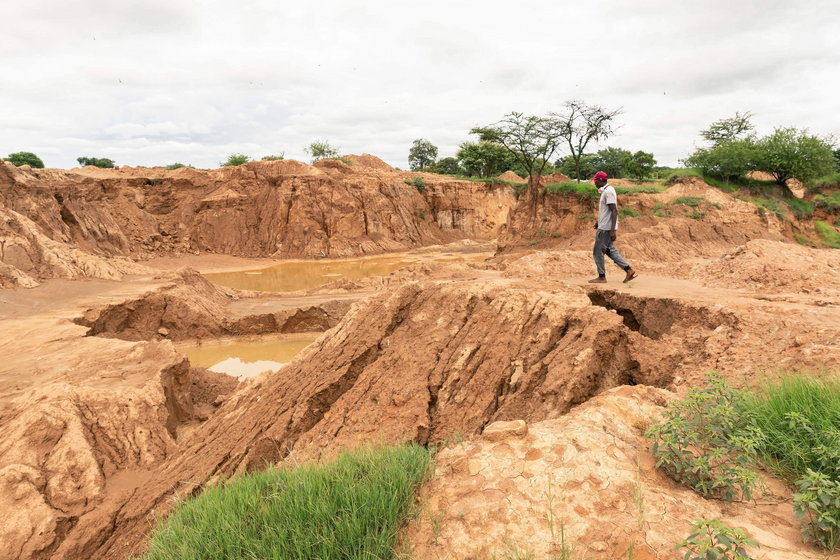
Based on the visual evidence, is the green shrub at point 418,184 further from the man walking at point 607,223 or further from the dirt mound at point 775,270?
the man walking at point 607,223

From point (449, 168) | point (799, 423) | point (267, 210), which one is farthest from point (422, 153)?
point (799, 423)

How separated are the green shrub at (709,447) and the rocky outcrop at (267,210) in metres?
25.4

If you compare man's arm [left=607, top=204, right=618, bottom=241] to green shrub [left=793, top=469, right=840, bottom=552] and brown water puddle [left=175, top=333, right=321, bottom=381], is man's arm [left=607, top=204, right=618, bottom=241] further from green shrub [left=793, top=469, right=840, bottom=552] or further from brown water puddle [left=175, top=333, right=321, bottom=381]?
brown water puddle [left=175, top=333, right=321, bottom=381]

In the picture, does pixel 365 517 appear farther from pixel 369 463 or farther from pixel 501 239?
pixel 501 239

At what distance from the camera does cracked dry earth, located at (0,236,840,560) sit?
221cm

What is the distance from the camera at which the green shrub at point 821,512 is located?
1863mm

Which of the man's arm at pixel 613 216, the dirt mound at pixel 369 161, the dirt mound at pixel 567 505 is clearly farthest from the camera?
the dirt mound at pixel 369 161

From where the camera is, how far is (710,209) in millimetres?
17031

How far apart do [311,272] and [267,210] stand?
27.9 feet

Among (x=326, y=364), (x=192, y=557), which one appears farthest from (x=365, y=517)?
(x=326, y=364)

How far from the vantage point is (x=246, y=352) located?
11.8 meters

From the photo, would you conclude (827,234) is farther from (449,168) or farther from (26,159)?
(26,159)

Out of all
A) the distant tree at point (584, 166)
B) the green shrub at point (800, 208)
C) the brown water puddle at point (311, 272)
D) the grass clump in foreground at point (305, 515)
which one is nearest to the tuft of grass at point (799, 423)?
the grass clump in foreground at point (305, 515)

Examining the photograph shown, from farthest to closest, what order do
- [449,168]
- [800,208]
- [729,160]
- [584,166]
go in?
1. [449,168]
2. [584,166]
3. [729,160]
4. [800,208]
